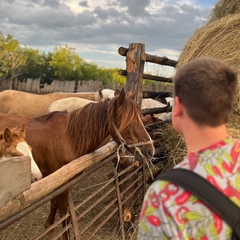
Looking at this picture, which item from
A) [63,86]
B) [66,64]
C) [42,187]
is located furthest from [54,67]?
[42,187]

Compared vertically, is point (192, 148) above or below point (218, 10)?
below

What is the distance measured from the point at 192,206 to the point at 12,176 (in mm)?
827

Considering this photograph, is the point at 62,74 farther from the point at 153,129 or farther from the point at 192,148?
the point at 192,148

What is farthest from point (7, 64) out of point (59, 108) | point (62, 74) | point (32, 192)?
point (32, 192)

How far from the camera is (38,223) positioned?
4.50m

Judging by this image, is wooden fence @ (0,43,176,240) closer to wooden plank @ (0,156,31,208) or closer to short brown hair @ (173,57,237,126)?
wooden plank @ (0,156,31,208)

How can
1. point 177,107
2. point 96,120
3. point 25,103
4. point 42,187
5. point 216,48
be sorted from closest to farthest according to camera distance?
point 177,107, point 42,187, point 96,120, point 216,48, point 25,103

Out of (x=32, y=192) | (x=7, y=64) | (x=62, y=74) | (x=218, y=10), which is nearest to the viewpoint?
(x=32, y=192)

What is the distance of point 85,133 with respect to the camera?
148 inches

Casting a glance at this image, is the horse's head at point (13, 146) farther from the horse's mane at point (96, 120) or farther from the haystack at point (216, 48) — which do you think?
the haystack at point (216, 48)

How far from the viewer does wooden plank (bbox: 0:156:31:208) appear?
145cm

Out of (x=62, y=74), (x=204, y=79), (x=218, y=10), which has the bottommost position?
(x=62, y=74)

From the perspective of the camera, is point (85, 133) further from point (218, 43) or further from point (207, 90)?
point (207, 90)

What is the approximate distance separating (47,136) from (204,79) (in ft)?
10.3
